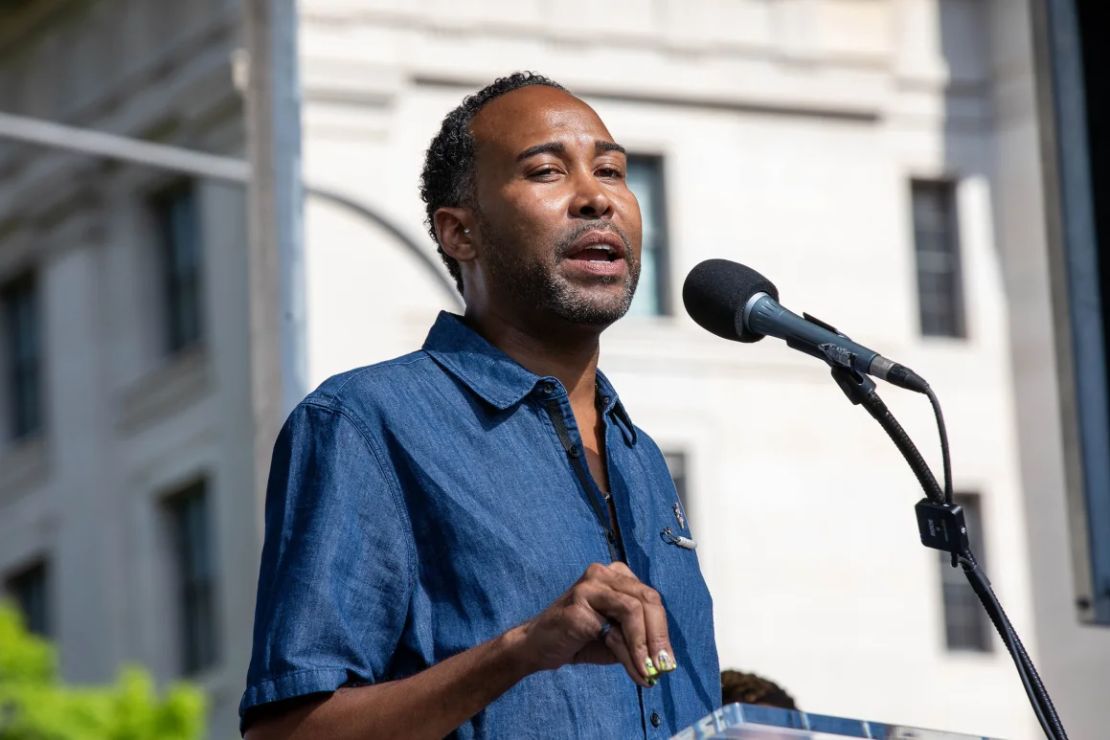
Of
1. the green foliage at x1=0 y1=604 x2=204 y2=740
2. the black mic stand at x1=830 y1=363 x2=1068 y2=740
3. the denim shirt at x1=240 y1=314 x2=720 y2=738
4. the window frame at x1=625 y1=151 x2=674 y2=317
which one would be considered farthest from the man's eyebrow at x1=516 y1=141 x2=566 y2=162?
the window frame at x1=625 y1=151 x2=674 y2=317

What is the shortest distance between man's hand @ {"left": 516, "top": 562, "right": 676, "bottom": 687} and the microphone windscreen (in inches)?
35.4

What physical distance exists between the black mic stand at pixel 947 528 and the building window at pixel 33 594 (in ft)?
100

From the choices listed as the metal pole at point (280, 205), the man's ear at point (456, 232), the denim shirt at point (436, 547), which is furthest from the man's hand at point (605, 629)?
the metal pole at point (280, 205)

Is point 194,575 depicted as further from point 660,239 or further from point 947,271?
point 947,271

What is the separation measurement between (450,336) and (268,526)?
534mm

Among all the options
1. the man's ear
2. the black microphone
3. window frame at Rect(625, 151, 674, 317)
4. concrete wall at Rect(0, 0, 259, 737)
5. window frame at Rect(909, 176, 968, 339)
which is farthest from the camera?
window frame at Rect(909, 176, 968, 339)

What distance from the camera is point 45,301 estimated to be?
34375mm

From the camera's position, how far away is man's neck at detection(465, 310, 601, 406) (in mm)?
4555

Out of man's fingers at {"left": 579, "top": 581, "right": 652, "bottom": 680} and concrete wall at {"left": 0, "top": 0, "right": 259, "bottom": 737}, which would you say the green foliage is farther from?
man's fingers at {"left": 579, "top": 581, "right": 652, "bottom": 680}

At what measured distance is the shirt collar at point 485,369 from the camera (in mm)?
4414

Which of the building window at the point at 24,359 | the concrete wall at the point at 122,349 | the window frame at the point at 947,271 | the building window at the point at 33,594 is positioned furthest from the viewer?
the building window at the point at 24,359

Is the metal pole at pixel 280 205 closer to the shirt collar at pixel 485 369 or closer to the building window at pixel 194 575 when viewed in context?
the shirt collar at pixel 485 369

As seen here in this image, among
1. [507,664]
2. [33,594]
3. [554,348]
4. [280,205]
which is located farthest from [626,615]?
[33,594]

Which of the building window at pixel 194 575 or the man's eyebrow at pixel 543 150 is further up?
the building window at pixel 194 575
